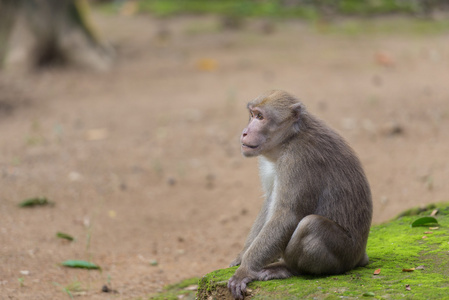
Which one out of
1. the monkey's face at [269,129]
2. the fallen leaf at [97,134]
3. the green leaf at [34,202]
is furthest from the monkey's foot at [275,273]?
the fallen leaf at [97,134]

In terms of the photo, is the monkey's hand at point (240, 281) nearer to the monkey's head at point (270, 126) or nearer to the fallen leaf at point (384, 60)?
the monkey's head at point (270, 126)

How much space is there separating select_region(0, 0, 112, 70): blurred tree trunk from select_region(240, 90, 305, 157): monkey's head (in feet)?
32.8

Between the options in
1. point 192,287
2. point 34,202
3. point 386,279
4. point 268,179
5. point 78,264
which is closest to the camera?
point 386,279

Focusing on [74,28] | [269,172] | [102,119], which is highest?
[74,28]

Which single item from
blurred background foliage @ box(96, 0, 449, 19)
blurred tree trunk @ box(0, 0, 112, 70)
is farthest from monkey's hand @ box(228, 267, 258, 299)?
blurred background foliage @ box(96, 0, 449, 19)

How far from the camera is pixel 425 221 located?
5.16 m

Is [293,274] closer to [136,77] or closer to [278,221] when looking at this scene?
[278,221]

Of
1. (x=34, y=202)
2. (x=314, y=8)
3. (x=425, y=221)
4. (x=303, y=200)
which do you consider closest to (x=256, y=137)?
(x=303, y=200)

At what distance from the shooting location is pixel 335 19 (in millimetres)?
17781

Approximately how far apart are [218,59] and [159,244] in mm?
8419

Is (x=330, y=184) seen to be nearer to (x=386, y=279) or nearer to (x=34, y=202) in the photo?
(x=386, y=279)

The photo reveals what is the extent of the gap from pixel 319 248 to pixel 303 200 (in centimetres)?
36

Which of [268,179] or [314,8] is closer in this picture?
[268,179]

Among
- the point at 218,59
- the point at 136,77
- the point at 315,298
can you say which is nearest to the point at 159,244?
the point at 315,298
